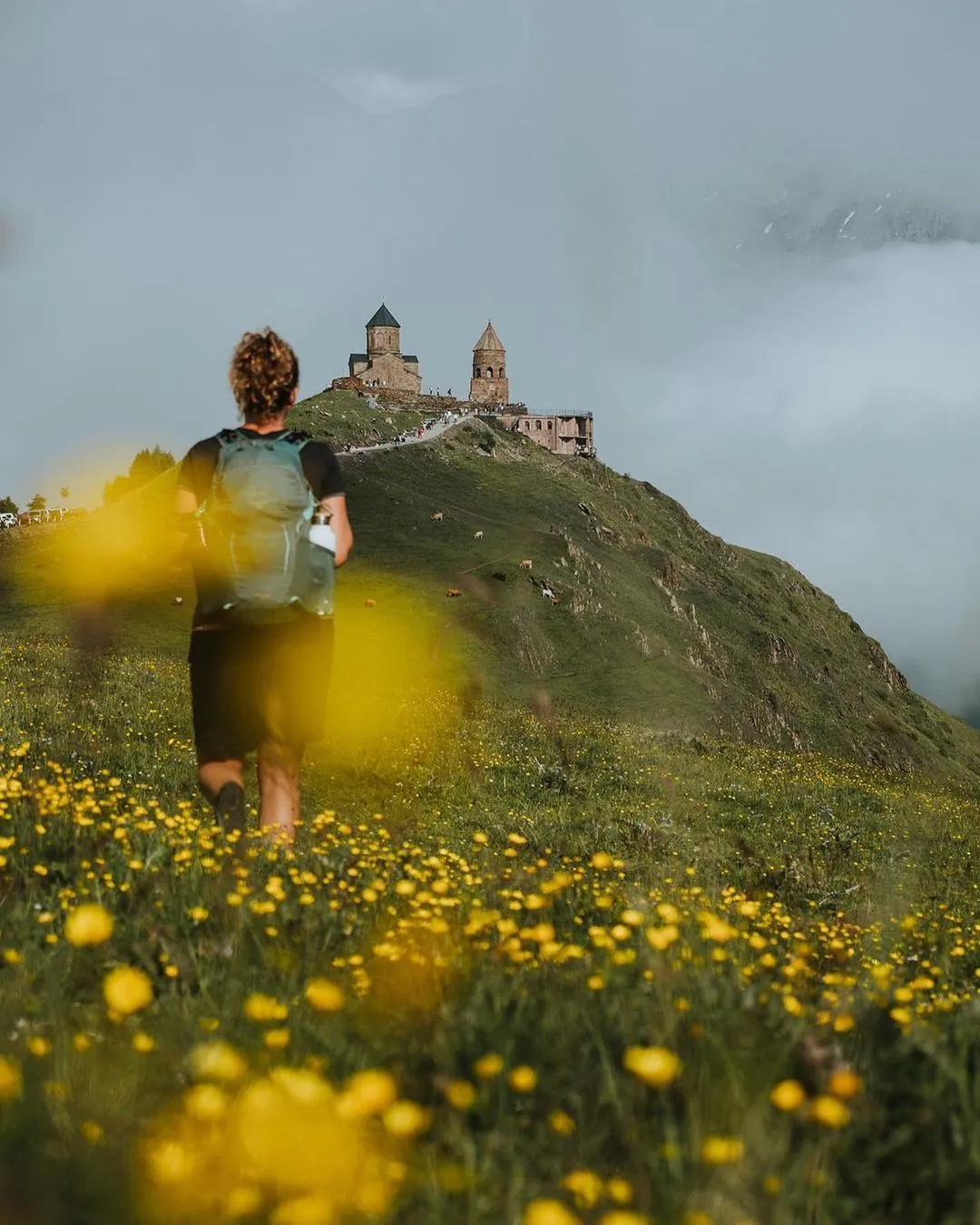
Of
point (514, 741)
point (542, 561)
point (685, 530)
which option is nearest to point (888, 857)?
point (514, 741)

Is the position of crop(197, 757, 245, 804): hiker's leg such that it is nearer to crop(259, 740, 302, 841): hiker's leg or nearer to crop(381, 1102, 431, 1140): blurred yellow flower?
crop(259, 740, 302, 841): hiker's leg

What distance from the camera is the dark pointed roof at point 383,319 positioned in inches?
6821

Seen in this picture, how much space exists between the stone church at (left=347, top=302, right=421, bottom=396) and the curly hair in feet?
504

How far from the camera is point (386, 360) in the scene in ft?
549

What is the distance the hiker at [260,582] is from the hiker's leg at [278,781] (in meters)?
0.01

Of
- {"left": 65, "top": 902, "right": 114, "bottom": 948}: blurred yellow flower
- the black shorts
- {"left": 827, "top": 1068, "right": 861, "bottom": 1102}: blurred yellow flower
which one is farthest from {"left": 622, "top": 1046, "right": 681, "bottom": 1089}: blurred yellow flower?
the black shorts

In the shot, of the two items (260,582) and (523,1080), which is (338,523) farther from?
(523,1080)

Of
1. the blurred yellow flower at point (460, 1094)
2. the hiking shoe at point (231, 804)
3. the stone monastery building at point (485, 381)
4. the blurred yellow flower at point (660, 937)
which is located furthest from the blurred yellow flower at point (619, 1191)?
the stone monastery building at point (485, 381)

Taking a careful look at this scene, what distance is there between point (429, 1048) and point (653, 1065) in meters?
0.95

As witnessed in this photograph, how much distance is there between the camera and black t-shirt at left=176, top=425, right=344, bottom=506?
8.04 m

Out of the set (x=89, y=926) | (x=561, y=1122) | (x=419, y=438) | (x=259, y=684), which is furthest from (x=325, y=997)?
(x=419, y=438)

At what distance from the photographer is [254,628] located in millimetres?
8141

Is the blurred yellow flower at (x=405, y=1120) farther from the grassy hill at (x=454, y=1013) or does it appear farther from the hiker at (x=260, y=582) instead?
the hiker at (x=260, y=582)

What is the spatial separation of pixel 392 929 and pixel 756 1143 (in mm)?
2870
